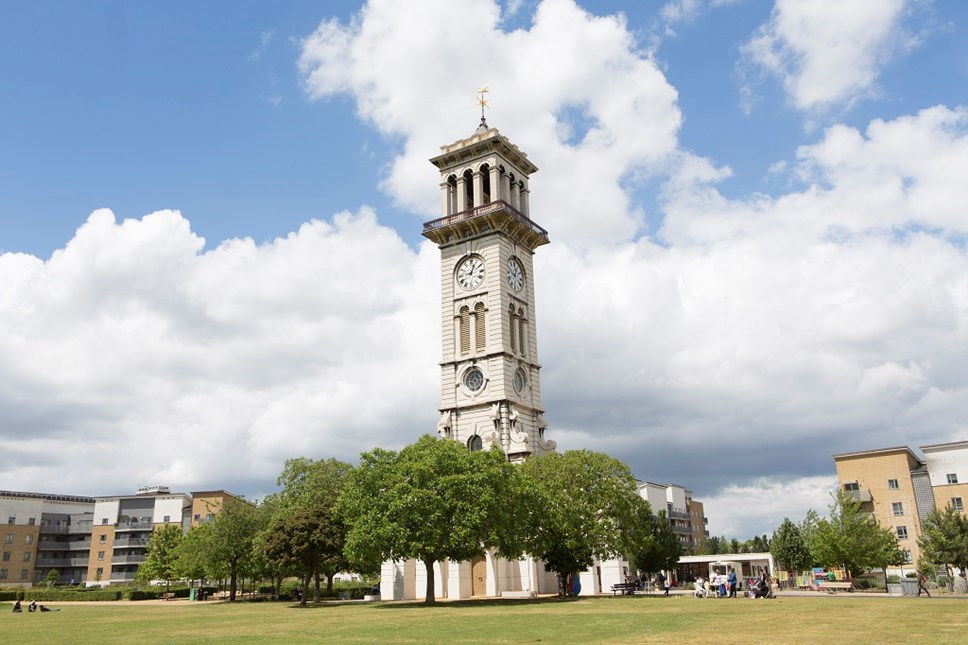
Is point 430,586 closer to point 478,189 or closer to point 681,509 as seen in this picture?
point 478,189

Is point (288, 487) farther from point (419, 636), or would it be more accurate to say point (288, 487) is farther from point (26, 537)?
point (26, 537)

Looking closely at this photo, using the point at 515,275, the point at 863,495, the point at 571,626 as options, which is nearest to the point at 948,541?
the point at 863,495

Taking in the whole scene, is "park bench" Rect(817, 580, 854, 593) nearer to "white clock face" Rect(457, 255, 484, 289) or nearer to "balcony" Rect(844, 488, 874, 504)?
"balcony" Rect(844, 488, 874, 504)

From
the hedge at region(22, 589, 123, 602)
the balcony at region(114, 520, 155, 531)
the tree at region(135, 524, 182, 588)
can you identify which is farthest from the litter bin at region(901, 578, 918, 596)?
the balcony at region(114, 520, 155, 531)

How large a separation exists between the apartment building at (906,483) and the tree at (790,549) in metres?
7.94

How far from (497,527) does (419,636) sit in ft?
69.3

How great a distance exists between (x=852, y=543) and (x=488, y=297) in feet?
131

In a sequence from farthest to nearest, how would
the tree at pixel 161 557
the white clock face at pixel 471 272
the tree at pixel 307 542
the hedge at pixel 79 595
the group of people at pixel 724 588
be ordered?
the tree at pixel 161 557
the hedge at pixel 79 595
the white clock face at pixel 471 272
the tree at pixel 307 542
the group of people at pixel 724 588

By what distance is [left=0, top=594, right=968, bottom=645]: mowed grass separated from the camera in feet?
80.2

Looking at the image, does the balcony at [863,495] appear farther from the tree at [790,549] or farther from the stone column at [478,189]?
the stone column at [478,189]

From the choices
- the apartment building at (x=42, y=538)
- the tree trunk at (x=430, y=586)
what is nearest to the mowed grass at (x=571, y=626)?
the tree trunk at (x=430, y=586)

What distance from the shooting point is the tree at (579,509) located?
174 feet

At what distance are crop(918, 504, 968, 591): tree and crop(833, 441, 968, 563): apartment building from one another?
43.2 feet

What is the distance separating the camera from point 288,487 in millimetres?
77688
